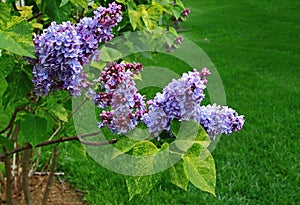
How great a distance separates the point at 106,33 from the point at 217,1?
1272cm

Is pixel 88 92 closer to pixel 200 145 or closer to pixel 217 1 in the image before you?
pixel 200 145

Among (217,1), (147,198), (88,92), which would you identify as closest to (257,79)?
(147,198)

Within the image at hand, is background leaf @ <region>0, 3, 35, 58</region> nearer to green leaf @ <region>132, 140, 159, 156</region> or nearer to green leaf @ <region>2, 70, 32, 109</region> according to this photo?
green leaf @ <region>2, 70, 32, 109</region>

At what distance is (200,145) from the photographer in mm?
1104

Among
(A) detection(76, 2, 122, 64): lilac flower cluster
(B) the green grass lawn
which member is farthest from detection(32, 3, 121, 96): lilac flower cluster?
(B) the green grass lawn

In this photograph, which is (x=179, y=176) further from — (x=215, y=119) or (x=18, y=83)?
(x=18, y=83)

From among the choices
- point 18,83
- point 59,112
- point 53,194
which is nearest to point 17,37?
point 18,83

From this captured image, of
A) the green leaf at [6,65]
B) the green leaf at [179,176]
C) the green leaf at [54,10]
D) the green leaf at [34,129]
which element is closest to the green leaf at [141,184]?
the green leaf at [179,176]

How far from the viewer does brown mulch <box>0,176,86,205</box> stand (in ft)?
10.1

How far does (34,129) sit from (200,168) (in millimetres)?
705

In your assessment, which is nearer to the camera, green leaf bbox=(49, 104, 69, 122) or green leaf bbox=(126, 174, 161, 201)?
green leaf bbox=(126, 174, 161, 201)

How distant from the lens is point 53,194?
130 inches

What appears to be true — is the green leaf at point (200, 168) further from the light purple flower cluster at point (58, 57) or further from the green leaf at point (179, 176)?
the light purple flower cluster at point (58, 57)

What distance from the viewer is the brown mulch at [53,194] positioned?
309cm
